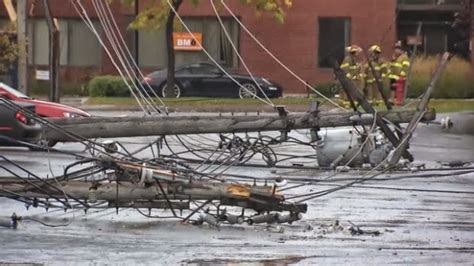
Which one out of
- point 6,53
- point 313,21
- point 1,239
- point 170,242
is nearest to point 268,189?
point 170,242

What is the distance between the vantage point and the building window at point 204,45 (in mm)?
44312

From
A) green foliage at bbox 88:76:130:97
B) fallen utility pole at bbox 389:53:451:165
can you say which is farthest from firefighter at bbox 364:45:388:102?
green foliage at bbox 88:76:130:97

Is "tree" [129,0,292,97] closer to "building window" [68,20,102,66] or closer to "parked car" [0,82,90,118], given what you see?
"building window" [68,20,102,66]

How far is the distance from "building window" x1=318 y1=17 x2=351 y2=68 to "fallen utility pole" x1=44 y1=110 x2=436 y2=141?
30.6 meters

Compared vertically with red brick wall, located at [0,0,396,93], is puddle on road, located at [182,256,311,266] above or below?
→ below

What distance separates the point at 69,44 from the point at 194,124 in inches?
1323

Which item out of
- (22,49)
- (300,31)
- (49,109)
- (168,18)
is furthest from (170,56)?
(49,109)

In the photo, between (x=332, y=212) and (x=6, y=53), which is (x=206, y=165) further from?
(x=6, y=53)

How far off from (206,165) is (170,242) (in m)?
4.22

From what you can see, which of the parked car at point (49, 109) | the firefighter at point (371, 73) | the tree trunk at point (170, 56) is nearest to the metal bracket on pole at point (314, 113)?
the parked car at point (49, 109)

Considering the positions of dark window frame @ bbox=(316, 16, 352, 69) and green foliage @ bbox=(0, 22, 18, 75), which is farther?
dark window frame @ bbox=(316, 16, 352, 69)

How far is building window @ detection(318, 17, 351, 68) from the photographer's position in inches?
1761

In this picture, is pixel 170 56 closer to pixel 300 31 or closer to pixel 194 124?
pixel 300 31

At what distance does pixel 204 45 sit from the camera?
4509cm
